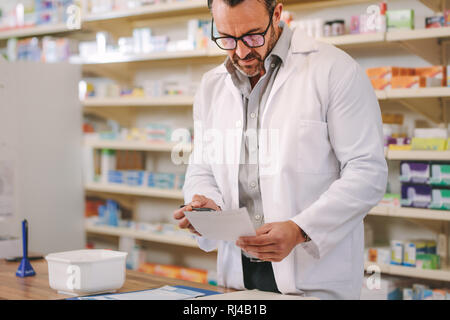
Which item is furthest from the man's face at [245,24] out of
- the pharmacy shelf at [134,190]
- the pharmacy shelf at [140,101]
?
the pharmacy shelf at [134,190]

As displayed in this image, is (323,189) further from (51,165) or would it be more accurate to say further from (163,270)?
(51,165)

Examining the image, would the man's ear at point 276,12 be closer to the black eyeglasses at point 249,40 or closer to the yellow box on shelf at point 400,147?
the black eyeglasses at point 249,40

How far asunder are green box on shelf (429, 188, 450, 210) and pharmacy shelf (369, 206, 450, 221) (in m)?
0.03

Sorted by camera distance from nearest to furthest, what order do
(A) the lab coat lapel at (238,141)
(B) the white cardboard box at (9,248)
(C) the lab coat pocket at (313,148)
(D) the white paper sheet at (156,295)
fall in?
(D) the white paper sheet at (156,295), (C) the lab coat pocket at (313,148), (A) the lab coat lapel at (238,141), (B) the white cardboard box at (9,248)

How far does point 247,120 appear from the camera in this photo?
196cm

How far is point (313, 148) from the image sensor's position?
6.04ft

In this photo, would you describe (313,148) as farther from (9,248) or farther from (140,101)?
(140,101)

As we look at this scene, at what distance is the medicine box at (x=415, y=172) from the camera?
3.21 meters

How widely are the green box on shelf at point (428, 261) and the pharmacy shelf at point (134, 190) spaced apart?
1.64 meters

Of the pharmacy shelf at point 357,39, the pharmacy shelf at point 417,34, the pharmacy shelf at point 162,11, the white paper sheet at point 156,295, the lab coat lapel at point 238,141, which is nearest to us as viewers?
the white paper sheet at point 156,295

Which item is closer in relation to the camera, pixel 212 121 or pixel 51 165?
pixel 212 121
